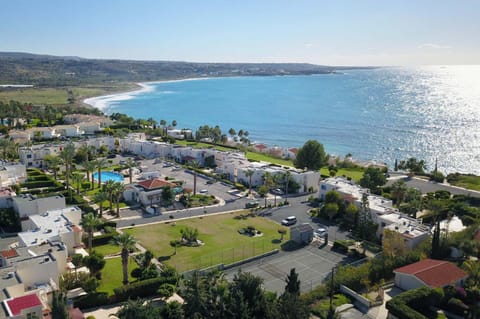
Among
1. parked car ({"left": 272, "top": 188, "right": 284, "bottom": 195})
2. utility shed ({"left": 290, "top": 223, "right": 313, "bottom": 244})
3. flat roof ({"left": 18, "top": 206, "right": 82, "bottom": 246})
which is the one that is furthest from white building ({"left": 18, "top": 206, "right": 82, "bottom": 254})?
parked car ({"left": 272, "top": 188, "right": 284, "bottom": 195})

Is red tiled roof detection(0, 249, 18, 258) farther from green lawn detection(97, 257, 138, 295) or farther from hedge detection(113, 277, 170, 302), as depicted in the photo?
hedge detection(113, 277, 170, 302)

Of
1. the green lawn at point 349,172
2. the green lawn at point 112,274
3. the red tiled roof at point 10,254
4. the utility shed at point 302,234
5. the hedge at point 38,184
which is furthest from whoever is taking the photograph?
the green lawn at point 349,172

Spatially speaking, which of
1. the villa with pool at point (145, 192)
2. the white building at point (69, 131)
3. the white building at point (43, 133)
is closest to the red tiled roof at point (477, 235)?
the villa with pool at point (145, 192)

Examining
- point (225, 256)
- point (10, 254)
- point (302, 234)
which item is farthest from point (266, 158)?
point (10, 254)

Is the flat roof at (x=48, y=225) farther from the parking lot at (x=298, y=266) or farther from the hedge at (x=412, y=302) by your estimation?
the hedge at (x=412, y=302)

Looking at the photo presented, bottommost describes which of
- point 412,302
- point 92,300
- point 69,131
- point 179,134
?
point 92,300

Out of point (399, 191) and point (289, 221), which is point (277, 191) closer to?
point (289, 221)
